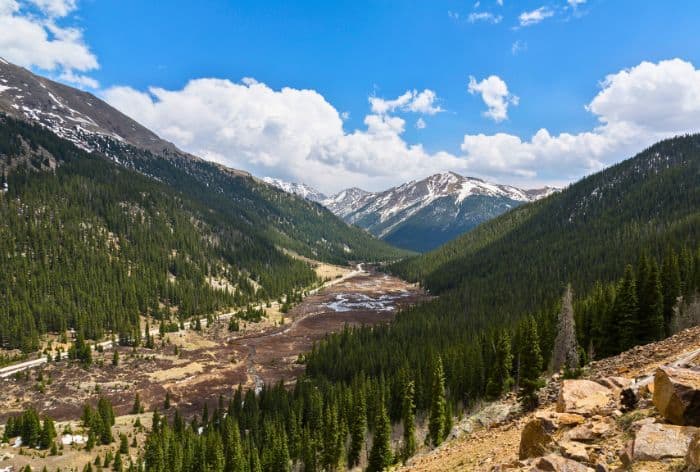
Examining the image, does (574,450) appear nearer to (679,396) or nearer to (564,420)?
(564,420)

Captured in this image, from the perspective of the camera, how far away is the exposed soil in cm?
9400

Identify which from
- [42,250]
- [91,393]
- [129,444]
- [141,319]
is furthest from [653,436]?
[42,250]

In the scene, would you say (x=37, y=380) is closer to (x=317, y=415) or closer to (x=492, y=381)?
(x=317, y=415)

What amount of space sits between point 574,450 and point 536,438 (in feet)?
12.5

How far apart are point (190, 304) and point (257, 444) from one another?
4963 inches

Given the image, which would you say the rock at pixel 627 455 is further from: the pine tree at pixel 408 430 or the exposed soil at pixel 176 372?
the exposed soil at pixel 176 372

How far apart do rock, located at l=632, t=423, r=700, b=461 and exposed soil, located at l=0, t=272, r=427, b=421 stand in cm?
9564

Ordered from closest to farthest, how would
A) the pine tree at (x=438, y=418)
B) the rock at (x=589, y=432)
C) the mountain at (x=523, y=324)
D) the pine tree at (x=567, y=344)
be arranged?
the rock at (x=589, y=432) → the pine tree at (x=567, y=344) → the pine tree at (x=438, y=418) → the mountain at (x=523, y=324)

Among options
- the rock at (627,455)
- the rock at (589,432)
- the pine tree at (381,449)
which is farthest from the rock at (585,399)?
the pine tree at (381,449)

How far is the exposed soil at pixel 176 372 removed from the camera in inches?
3701

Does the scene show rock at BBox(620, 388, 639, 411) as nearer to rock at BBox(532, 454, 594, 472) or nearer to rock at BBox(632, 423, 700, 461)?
rock at BBox(632, 423, 700, 461)

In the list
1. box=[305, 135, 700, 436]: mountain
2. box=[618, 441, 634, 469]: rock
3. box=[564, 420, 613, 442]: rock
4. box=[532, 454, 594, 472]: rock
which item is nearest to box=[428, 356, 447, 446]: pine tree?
box=[305, 135, 700, 436]: mountain

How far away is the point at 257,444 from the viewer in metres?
70.3

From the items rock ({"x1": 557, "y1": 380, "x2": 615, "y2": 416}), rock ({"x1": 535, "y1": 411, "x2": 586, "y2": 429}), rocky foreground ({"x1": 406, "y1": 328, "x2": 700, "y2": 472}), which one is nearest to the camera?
rocky foreground ({"x1": 406, "y1": 328, "x2": 700, "y2": 472})
